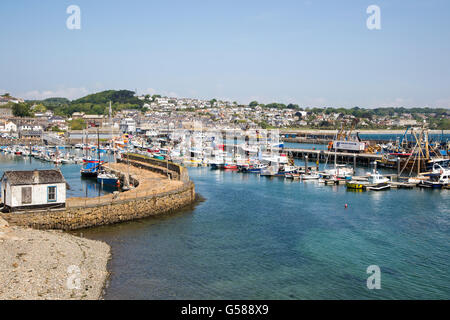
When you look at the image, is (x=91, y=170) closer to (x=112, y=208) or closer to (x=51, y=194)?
(x=112, y=208)

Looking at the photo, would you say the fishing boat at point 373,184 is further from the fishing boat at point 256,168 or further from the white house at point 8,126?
the white house at point 8,126

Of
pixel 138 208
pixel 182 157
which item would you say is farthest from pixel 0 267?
pixel 182 157

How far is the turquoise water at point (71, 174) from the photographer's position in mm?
37356

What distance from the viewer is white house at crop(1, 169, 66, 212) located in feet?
71.8

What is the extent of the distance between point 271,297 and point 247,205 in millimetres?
17572

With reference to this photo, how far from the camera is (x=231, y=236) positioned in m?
23.6

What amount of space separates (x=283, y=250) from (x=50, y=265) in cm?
1094

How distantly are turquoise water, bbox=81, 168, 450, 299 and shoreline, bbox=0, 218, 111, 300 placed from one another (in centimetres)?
77

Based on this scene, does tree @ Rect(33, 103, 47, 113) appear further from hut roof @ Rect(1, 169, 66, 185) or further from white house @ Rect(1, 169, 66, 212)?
white house @ Rect(1, 169, 66, 212)

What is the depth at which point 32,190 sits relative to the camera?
22.2m

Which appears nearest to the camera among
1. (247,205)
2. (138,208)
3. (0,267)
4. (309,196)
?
(0,267)

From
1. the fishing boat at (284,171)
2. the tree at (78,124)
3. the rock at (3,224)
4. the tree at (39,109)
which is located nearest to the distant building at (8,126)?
the tree at (78,124)
